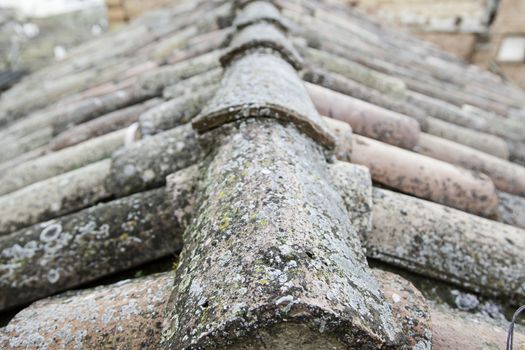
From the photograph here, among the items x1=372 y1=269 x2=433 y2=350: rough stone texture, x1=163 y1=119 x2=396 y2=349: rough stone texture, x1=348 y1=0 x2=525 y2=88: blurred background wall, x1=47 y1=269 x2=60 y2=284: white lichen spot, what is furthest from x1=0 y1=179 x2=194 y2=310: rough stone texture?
x1=348 y1=0 x2=525 y2=88: blurred background wall

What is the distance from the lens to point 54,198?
1.40m

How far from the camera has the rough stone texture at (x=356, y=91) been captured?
195 centimetres

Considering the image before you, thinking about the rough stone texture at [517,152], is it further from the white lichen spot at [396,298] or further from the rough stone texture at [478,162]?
the white lichen spot at [396,298]

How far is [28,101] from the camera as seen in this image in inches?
131

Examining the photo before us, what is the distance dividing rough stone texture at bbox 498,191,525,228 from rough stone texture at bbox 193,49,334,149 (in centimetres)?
87

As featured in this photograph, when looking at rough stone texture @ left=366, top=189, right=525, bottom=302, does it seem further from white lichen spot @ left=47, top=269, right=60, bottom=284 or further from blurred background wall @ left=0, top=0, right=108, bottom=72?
blurred background wall @ left=0, top=0, right=108, bottom=72

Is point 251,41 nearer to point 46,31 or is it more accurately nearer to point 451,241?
point 451,241

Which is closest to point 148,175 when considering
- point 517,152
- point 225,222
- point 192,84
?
point 225,222

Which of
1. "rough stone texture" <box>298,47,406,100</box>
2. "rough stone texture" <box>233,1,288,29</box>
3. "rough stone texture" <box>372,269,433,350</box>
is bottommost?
"rough stone texture" <box>372,269,433,350</box>

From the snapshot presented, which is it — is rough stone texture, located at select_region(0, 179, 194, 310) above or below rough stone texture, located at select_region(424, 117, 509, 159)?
below

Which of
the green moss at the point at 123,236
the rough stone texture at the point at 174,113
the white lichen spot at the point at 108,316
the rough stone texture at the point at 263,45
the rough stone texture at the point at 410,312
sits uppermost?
the rough stone texture at the point at 263,45

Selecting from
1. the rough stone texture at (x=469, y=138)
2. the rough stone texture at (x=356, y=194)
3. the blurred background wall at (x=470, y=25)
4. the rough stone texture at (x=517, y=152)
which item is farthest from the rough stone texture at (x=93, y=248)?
the blurred background wall at (x=470, y=25)

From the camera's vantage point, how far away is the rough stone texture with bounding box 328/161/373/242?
996 millimetres

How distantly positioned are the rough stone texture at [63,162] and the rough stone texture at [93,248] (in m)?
0.62
